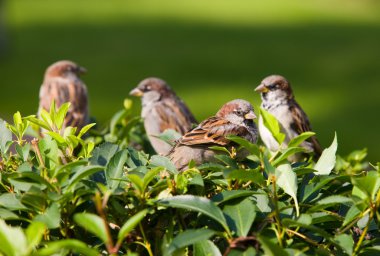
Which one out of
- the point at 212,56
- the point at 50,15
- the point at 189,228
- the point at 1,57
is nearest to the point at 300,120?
the point at 189,228

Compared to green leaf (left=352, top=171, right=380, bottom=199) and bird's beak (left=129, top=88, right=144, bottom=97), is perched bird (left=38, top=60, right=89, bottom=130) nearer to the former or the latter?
bird's beak (left=129, top=88, right=144, bottom=97)

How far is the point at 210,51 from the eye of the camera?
13.9 meters

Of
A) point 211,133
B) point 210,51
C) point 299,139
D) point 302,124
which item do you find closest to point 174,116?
point 302,124

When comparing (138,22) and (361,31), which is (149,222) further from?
(138,22)

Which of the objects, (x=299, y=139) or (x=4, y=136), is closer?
(x=299, y=139)

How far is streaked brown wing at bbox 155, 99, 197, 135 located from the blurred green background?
3.43 m

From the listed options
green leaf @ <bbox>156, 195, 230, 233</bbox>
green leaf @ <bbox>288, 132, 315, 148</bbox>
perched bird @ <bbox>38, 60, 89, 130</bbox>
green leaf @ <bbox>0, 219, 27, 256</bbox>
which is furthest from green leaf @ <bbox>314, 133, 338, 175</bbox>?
perched bird @ <bbox>38, 60, 89, 130</bbox>

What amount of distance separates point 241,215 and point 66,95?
3.56 meters

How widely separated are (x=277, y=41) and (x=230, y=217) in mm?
12943

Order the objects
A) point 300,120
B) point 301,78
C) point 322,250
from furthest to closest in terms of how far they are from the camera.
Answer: point 301,78, point 300,120, point 322,250

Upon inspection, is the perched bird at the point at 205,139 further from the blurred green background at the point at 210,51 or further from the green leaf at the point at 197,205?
the blurred green background at the point at 210,51

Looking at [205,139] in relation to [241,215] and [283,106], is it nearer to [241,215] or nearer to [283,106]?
[241,215]

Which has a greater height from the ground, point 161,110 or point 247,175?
point 247,175

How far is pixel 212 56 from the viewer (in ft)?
44.3
